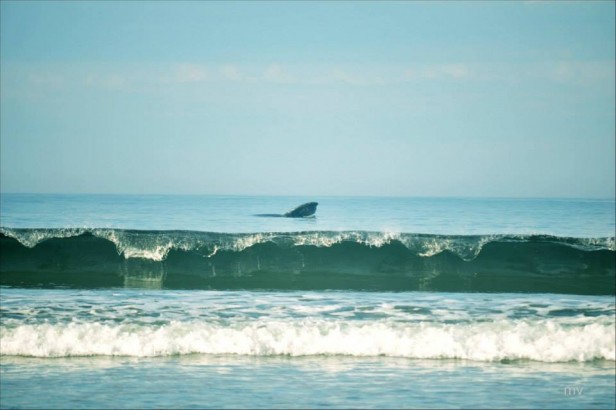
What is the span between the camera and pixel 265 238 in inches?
851

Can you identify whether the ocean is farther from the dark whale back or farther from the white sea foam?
the dark whale back

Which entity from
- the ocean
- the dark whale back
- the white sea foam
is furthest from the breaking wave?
the dark whale back

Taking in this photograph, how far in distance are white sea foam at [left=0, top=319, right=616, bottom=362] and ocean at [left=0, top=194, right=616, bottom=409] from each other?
27 millimetres

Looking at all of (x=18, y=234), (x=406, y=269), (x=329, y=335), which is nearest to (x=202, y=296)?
(x=329, y=335)

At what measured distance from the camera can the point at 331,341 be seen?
11.1 metres

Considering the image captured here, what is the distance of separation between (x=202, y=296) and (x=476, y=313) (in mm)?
6213

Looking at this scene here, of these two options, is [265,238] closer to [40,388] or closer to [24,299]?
[24,299]

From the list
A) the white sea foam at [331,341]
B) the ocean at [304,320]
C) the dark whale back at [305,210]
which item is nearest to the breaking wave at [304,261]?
the ocean at [304,320]

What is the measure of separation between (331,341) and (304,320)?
154 cm

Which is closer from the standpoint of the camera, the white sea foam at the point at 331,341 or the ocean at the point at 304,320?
the ocean at the point at 304,320

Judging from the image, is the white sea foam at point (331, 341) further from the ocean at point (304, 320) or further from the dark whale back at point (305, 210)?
the dark whale back at point (305, 210)

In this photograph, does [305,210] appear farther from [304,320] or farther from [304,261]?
[304,320]

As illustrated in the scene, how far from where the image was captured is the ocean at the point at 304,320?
8766 mm

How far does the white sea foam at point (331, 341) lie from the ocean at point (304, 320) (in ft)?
0.09
